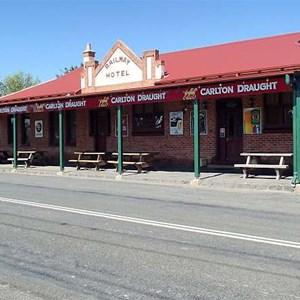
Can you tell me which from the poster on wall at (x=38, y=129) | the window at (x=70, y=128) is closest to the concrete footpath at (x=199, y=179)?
the window at (x=70, y=128)

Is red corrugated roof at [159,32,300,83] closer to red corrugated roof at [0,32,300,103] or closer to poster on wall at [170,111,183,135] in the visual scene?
red corrugated roof at [0,32,300,103]

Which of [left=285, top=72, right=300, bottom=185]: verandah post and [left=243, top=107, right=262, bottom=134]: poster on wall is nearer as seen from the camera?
[left=285, top=72, right=300, bottom=185]: verandah post

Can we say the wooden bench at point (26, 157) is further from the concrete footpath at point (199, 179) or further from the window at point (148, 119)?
the window at point (148, 119)

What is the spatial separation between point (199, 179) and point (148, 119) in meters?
6.26

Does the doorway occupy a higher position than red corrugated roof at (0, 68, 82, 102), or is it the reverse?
red corrugated roof at (0, 68, 82, 102)

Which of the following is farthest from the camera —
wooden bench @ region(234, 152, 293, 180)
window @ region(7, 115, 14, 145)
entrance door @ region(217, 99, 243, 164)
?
window @ region(7, 115, 14, 145)

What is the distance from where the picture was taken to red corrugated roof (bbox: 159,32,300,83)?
17.5 metres

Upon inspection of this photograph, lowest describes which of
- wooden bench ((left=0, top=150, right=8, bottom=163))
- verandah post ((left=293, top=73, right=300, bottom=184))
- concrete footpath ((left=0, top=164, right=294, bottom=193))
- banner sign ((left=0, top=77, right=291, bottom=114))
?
concrete footpath ((left=0, top=164, right=294, bottom=193))

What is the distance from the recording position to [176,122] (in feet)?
66.1

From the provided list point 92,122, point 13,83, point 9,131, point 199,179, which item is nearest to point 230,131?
point 199,179

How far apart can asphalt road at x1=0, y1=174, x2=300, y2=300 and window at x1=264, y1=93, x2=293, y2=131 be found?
6178 mm

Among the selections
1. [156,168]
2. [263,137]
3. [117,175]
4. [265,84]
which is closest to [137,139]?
[156,168]

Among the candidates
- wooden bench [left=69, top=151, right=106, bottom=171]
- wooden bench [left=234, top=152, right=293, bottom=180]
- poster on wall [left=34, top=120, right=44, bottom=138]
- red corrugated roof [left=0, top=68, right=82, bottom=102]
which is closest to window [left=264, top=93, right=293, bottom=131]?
wooden bench [left=234, top=152, right=293, bottom=180]

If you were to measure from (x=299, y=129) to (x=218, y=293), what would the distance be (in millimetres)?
9664
